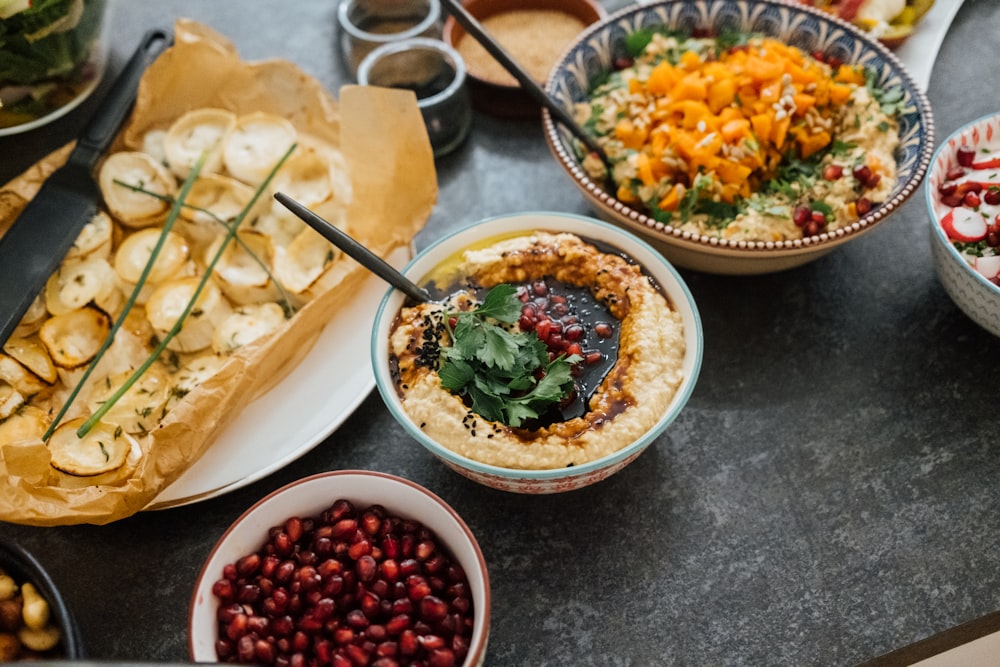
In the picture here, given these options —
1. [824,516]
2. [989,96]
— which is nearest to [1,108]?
[824,516]

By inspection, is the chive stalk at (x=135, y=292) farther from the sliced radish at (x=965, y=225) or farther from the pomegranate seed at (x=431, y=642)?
the sliced radish at (x=965, y=225)

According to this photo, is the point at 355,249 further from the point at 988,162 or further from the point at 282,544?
the point at 988,162

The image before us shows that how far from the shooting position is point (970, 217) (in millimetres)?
1898

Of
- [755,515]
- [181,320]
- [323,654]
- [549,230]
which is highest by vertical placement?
[549,230]

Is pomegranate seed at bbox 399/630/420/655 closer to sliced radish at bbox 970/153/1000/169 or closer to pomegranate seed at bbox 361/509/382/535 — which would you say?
pomegranate seed at bbox 361/509/382/535

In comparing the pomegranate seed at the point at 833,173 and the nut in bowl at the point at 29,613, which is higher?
the pomegranate seed at the point at 833,173

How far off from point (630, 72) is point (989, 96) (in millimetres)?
1231

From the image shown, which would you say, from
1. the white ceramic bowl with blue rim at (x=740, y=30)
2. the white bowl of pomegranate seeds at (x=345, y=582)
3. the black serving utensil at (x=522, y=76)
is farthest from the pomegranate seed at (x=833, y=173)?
the white bowl of pomegranate seeds at (x=345, y=582)

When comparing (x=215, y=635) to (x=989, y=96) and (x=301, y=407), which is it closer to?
(x=301, y=407)

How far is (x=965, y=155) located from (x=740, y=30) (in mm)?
827

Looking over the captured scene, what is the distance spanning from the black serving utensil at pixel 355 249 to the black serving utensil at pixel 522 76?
66 cm

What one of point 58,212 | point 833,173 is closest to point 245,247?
point 58,212

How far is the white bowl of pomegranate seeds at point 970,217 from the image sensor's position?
1844 mm

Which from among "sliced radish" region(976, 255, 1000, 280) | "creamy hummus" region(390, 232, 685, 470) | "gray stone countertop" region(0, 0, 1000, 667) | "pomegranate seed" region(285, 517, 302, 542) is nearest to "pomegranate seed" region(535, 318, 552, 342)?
"creamy hummus" region(390, 232, 685, 470)
